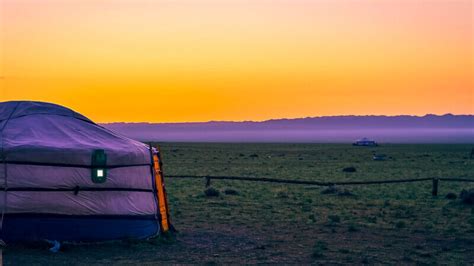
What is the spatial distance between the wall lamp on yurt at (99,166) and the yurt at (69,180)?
0.02 meters

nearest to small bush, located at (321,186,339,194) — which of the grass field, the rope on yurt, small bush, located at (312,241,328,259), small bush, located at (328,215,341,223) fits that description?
the grass field

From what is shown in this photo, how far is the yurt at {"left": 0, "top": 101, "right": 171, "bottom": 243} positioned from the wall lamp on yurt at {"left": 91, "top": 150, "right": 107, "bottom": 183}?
0.02m

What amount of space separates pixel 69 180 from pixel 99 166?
0.59 m

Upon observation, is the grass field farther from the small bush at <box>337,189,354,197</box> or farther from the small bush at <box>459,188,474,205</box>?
the small bush at <box>459,188,474,205</box>

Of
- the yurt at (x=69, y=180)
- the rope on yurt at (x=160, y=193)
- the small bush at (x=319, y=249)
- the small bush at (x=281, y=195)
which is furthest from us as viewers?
the small bush at (x=281, y=195)

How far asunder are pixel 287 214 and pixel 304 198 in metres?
4.41

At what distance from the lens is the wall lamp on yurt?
12.7 m

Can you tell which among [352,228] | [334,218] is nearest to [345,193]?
[334,218]

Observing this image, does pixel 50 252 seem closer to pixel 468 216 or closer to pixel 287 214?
pixel 287 214

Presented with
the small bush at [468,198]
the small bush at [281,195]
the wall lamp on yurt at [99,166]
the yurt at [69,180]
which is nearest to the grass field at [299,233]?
the small bush at [281,195]

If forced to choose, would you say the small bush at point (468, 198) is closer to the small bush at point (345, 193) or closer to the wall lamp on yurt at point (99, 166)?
the small bush at point (345, 193)

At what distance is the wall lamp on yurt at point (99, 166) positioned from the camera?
12.7 metres

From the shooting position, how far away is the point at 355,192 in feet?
84.8

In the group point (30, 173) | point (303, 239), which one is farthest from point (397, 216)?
point (30, 173)
